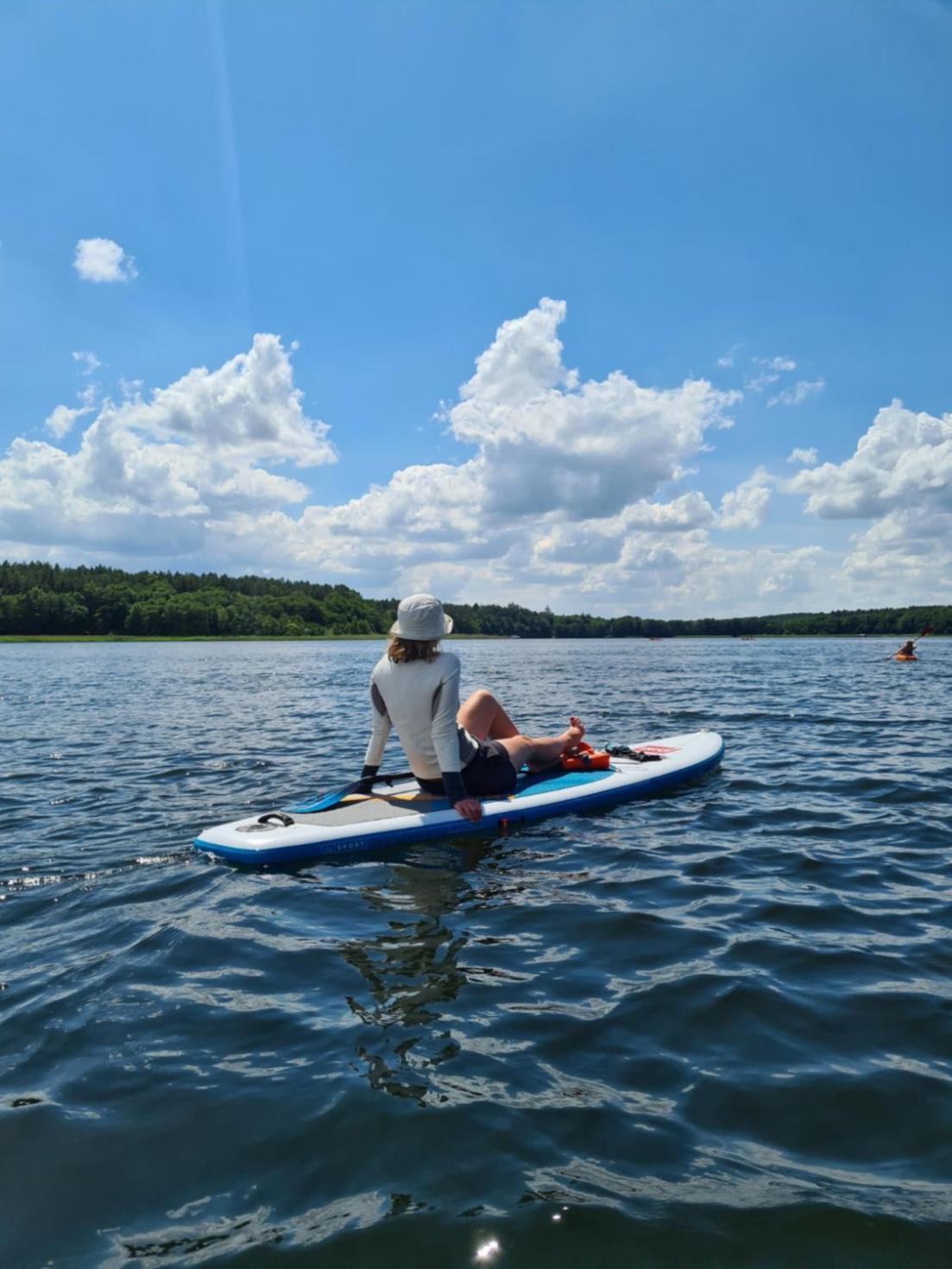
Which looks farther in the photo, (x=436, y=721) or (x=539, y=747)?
(x=539, y=747)

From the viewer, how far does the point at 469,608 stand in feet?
589

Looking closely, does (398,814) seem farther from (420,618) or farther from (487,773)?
(420,618)

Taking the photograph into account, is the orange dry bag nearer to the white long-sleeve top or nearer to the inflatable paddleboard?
the inflatable paddleboard

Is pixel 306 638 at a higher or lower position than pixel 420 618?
lower

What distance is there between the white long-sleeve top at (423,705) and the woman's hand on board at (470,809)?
0.32 meters

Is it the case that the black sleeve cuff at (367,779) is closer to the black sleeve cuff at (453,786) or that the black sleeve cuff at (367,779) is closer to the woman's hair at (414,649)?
the black sleeve cuff at (453,786)

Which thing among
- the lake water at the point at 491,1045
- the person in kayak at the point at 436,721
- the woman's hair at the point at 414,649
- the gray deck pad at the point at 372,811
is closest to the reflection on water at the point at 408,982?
the lake water at the point at 491,1045

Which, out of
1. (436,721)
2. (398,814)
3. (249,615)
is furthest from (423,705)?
(249,615)

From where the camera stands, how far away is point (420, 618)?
685 centimetres

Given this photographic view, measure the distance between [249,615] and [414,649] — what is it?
133 meters

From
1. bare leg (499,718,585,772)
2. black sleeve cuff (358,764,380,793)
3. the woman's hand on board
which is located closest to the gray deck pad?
black sleeve cuff (358,764,380,793)

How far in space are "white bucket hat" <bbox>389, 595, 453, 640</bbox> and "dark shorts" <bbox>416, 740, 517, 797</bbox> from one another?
1.62 metres

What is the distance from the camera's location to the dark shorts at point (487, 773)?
26.2ft

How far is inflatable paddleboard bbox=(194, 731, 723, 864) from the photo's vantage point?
703 centimetres
